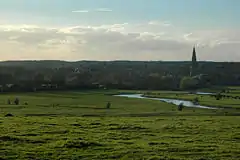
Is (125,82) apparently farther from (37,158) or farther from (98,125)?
(37,158)

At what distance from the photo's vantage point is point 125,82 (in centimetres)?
18988

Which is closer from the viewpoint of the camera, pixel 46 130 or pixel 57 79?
pixel 46 130

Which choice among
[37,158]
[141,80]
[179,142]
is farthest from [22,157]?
[141,80]

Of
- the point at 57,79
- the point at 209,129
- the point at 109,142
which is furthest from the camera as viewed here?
the point at 57,79

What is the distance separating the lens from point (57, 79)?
16125 centimetres

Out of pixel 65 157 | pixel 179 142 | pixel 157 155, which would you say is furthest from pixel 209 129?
pixel 65 157

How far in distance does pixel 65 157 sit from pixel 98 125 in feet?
52.2

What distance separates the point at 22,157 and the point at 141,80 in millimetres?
178289

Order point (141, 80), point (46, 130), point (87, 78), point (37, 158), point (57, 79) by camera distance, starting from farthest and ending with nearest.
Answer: point (141, 80)
point (87, 78)
point (57, 79)
point (46, 130)
point (37, 158)

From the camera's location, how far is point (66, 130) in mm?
33250

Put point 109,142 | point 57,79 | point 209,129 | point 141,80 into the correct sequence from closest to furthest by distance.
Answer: point 109,142 < point 209,129 < point 57,79 < point 141,80

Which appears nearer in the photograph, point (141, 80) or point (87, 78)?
point (87, 78)

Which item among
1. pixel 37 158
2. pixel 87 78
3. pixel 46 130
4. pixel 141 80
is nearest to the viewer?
pixel 37 158

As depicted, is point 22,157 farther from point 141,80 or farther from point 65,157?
point 141,80
